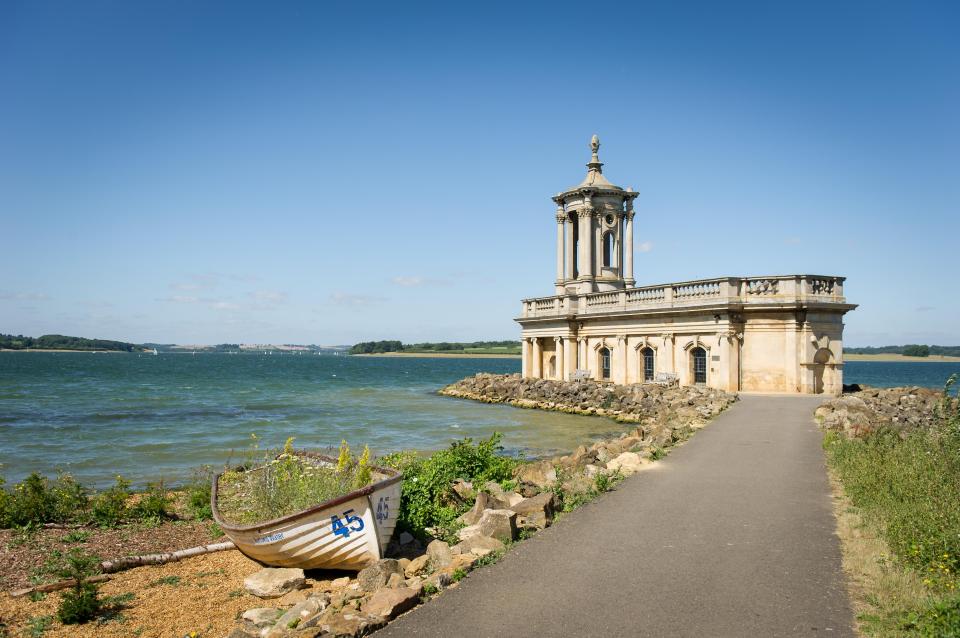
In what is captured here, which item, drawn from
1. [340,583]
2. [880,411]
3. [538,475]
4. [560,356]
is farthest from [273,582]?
[560,356]

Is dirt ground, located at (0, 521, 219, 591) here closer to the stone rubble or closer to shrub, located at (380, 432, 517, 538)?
the stone rubble

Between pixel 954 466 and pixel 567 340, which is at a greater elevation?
pixel 567 340

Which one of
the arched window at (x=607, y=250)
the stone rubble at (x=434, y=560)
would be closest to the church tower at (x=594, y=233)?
the arched window at (x=607, y=250)

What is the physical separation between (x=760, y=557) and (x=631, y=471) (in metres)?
5.34

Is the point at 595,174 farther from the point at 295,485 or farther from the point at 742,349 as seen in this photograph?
the point at 295,485

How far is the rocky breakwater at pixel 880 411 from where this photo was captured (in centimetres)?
1839

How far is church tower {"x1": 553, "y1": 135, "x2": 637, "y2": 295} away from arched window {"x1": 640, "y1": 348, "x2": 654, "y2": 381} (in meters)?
6.62

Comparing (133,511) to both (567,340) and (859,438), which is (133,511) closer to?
(859,438)

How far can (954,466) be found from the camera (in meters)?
11.7

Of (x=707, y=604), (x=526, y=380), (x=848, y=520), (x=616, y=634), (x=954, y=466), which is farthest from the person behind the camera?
(x=526, y=380)

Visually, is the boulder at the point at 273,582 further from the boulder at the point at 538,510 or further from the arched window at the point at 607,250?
the arched window at the point at 607,250

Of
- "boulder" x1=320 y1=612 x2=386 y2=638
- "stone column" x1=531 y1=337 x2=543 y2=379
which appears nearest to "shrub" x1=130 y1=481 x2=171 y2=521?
"boulder" x1=320 y1=612 x2=386 y2=638

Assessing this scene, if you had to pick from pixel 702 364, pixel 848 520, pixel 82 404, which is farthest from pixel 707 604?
pixel 82 404

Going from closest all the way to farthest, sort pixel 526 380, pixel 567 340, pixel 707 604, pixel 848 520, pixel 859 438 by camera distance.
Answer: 1. pixel 707 604
2. pixel 848 520
3. pixel 859 438
4. pixel 567 340
5. pixel 526 380
